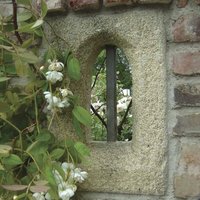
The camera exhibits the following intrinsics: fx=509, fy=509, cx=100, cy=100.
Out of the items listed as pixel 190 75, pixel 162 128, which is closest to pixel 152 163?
Result: pixel 162 128

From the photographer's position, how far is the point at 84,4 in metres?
1.56

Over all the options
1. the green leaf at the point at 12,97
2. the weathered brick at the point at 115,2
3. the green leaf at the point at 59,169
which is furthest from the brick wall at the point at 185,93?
the green leaf at the point at 12,97

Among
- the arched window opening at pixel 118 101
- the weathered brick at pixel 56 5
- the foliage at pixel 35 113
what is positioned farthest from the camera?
the arched window opening at pixel 118 101

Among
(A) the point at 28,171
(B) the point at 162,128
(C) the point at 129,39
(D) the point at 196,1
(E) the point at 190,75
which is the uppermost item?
(D) the point at 196,1

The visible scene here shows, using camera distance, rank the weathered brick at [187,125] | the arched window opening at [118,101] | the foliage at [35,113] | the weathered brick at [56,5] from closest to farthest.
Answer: the foliage at [35,113]
the weathered brick at [187,125]
the weathered brick at [56,5]
the arched window opening at [118,101]

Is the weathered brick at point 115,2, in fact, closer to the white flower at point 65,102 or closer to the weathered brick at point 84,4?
the weathered brick at point 84,4

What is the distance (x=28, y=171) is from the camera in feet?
4.90

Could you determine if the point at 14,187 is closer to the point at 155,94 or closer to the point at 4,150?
the point at 4,150

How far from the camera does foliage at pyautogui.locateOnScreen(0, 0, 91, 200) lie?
138 cm

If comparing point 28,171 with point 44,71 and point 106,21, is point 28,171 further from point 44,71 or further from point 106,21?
point 106,21

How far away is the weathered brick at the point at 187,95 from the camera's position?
1485 mm

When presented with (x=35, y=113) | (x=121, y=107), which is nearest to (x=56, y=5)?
(x=35, y=113)

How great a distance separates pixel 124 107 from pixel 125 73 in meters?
0.18

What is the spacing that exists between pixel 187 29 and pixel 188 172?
1.38 feet
